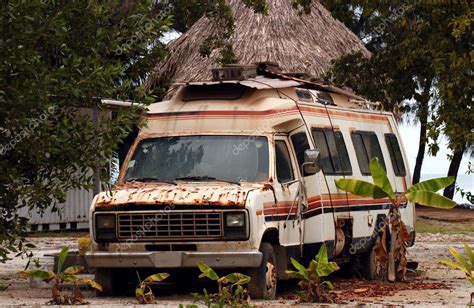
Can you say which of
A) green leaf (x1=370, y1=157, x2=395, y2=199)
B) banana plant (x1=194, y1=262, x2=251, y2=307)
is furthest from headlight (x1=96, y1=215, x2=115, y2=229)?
green leaf (x1=370, y1=157, x2=395, y2=199)

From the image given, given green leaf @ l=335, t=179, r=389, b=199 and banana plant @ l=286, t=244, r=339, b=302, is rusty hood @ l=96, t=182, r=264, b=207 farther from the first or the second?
green leaf @ l=335, t=179, r=389, b=199

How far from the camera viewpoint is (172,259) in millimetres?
14523

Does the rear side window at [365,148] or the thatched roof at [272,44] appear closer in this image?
the rear side window at [365,148]

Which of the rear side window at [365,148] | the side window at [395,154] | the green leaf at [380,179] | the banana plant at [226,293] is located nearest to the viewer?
the banana plant at [226,293]

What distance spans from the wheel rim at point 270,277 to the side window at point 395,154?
5.39m

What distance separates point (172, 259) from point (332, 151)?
12.5 feet

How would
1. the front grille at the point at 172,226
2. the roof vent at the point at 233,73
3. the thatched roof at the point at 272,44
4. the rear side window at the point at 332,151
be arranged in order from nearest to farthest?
the front grille at the point at 172,226 → the roof vent at the point at 233,73 → the rear side window at the point at 332,151 → the thatched roof at the point at 272,44

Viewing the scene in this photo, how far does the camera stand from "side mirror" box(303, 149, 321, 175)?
50.7 ft

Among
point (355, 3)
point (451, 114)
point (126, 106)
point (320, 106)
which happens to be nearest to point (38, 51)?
point (126, 106)

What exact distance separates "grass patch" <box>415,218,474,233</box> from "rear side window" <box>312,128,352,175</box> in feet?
44.8

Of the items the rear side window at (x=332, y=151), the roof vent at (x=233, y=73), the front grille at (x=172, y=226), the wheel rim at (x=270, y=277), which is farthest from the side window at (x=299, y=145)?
the front grille at (x=172, y=226)

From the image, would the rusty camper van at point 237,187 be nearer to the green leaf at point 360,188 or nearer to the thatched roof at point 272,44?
the green leaf at point 360,188

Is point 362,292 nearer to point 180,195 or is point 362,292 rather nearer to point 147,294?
point 180,195

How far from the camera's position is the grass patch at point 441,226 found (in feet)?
103
